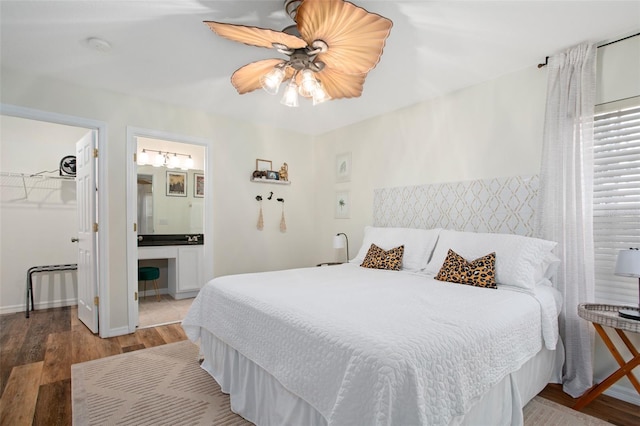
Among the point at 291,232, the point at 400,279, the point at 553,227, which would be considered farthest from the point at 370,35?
the point at 291,232

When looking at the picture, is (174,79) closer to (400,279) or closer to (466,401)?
(400,279)

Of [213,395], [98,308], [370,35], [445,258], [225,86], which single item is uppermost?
[225,86]

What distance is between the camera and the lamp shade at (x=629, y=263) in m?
1.88

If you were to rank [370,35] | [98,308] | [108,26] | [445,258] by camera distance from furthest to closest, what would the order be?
[98,308] < [445,258] < [108,26] < [370,35]

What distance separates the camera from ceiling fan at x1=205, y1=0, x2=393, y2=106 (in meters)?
1.61

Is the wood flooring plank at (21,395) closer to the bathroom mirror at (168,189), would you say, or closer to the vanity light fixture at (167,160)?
the bathroom mirror at (168,189)

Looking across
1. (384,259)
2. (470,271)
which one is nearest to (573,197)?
(470,271)

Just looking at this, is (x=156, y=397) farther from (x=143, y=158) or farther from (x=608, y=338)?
(x=143, y=158)

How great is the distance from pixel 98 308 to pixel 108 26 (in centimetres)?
255

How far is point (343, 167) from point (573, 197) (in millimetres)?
2609

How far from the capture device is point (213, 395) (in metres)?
2.20

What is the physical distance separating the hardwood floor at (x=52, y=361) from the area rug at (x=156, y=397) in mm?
102

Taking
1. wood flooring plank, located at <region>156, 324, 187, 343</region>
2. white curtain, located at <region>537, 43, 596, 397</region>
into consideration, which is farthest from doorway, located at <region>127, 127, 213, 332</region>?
white curtain, located at <region>537, 43, 596, 397</region>

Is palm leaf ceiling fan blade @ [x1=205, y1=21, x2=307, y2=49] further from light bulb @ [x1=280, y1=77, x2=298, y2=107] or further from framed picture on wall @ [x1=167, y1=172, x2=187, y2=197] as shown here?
framed picture on wall @ [x1=167, y1=172, x2=187, y2=197]
